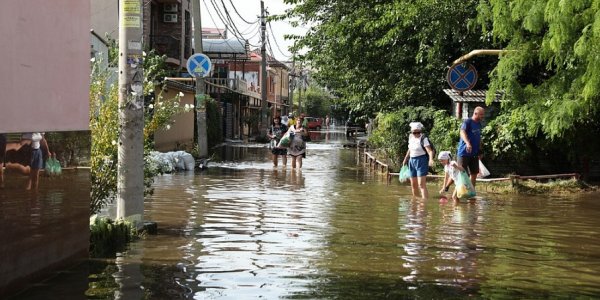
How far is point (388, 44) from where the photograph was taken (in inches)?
854

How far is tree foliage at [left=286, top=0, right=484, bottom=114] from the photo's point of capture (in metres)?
17.4

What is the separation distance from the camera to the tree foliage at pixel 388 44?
17.4 m

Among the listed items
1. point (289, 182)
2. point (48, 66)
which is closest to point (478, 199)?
point (289, 182)

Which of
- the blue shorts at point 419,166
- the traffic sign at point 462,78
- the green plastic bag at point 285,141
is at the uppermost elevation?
the traffic sign at point 462,78

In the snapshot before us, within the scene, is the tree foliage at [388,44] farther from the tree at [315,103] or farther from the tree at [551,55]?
the tree at [315,103]

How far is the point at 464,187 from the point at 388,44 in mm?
10207

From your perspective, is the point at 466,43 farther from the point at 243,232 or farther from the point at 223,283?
the point at 223,283

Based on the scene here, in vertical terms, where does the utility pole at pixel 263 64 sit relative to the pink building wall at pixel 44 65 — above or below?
above

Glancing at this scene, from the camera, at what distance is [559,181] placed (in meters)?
15.0

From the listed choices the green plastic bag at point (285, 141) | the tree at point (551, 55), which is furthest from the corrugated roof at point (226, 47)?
the tree at point (551, 55)

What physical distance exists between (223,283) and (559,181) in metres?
10.7

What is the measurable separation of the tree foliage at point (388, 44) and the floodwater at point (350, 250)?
546 centimetres

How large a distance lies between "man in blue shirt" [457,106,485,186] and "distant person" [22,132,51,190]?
8324 mm

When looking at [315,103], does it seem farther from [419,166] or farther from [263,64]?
[419,166]
